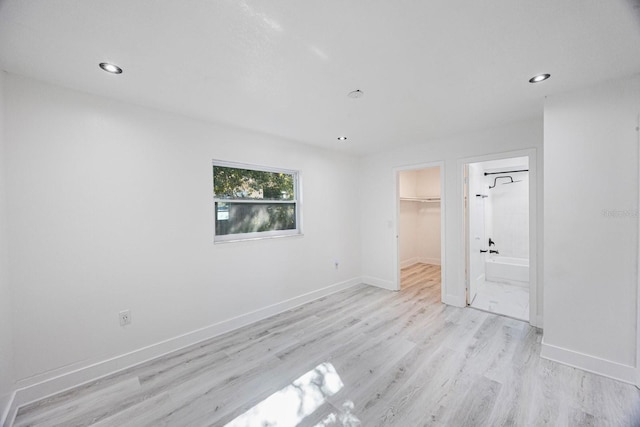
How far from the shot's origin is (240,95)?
2.22 meters

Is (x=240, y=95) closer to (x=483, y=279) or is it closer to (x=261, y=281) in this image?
(x=261, y=281)

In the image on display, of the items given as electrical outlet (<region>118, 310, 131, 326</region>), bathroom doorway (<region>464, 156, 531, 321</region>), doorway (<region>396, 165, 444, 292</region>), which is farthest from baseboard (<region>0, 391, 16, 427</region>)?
doorway (<region>396, 165, 444, 292</region>)

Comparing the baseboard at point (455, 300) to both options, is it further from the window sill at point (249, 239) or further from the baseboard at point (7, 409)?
the baseboard at point (7, 409)

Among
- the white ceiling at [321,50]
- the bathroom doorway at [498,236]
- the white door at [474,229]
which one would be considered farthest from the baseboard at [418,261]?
the white ceiling at [321,50]

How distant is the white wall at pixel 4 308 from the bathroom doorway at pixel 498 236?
15.2ft

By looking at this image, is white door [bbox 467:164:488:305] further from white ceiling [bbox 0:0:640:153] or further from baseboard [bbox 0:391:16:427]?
baseboard [bbox 0:391:16:427]

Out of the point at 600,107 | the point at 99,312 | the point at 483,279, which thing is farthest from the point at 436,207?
the point at 99,312

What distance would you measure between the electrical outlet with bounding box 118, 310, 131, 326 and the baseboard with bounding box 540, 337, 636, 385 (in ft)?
12.6

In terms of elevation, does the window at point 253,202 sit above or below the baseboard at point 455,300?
above

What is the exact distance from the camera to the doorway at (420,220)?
5972 millimetres

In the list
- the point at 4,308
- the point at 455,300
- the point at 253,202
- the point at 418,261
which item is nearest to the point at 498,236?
the point at 418,261

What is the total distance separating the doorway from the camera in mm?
5972

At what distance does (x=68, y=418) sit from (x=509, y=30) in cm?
378

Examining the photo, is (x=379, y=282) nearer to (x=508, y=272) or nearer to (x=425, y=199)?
(x=508, y=272)
